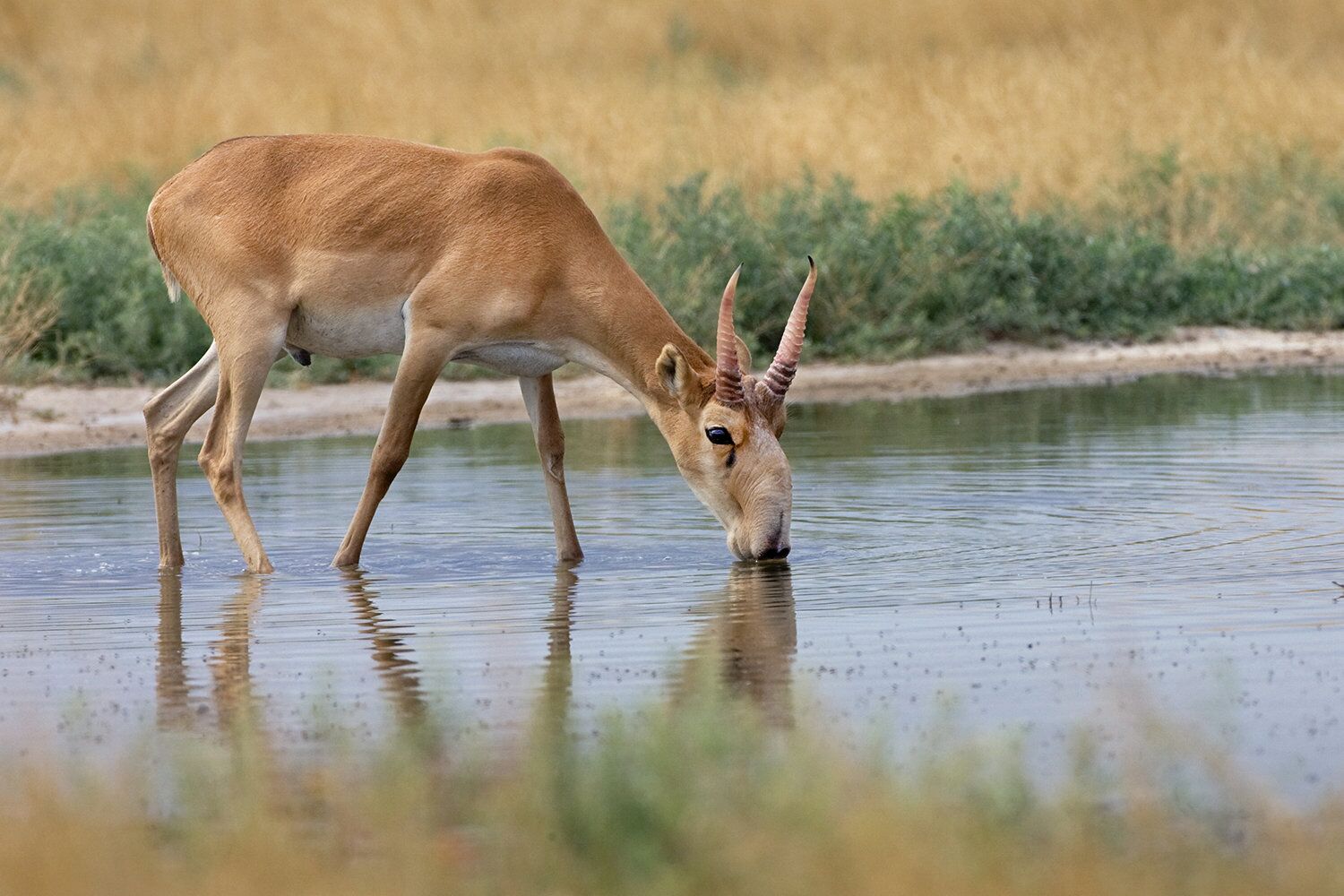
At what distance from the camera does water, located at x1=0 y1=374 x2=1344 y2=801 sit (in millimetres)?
6613

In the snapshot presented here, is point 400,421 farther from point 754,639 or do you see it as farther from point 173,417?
point 754,639

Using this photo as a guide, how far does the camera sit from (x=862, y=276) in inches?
724

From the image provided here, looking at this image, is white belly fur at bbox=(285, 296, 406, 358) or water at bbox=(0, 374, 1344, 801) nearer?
water at bbox=(0, 374, 1344, 801)

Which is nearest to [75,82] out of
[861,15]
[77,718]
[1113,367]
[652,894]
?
[861,15]

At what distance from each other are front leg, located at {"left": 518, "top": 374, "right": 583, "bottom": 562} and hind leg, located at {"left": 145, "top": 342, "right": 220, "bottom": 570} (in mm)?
1383

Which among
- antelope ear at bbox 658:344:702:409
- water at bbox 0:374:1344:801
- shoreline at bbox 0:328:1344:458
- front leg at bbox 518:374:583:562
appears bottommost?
shoreline at bbox 0:328:1344:458

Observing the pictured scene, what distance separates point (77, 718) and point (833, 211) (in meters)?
13.1

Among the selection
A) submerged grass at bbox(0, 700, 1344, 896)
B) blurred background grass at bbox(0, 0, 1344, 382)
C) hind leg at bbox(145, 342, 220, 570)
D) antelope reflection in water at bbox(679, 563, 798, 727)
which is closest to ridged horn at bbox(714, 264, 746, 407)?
antelope reflection in water at bbox(679, 563, 798, 727)

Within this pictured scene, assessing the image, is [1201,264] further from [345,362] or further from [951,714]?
[951,714]

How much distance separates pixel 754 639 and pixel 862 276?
10802 millimetres

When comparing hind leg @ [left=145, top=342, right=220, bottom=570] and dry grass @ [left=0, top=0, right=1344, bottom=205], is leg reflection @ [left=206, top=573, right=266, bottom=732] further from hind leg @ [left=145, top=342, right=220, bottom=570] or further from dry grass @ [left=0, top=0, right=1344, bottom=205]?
dry grass @ [left=0, top=0, right=1344, bottom=205]

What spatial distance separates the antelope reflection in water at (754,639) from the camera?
6891 millimetres

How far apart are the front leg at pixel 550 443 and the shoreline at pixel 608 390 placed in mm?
5069

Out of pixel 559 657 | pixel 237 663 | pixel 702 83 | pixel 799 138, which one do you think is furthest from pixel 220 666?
pixel 702 83
